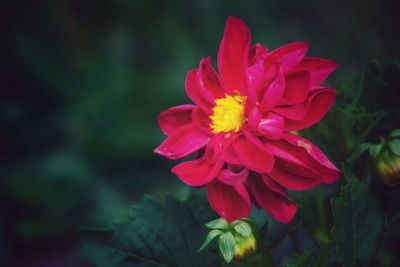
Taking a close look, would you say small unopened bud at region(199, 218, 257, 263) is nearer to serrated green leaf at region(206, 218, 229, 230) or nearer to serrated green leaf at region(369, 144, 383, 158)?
serrated green leaf at region(206, 218, 229, 230)

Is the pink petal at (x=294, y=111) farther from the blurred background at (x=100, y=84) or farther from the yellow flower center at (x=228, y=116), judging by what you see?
the blurred background at (x=100, y=84)

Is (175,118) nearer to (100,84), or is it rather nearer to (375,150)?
(375,150)

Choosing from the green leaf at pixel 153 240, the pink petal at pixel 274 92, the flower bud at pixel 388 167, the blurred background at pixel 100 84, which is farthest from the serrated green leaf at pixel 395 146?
the blurred background at pixel 100 84

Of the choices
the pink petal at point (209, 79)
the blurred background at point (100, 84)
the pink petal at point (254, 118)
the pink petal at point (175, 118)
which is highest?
the blurred background at point (100, 84)

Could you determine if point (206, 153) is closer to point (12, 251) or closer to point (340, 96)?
point (340, 96)

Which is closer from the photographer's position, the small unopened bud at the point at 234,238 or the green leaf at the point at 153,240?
the small unopened bud at the point at 234,238

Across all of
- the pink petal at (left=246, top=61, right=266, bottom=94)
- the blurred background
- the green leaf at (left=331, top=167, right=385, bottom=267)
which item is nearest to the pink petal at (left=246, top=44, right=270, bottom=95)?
the pink petal at (left=246, top=61, right=266, bottom=94)

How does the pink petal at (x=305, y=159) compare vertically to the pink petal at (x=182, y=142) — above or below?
below
